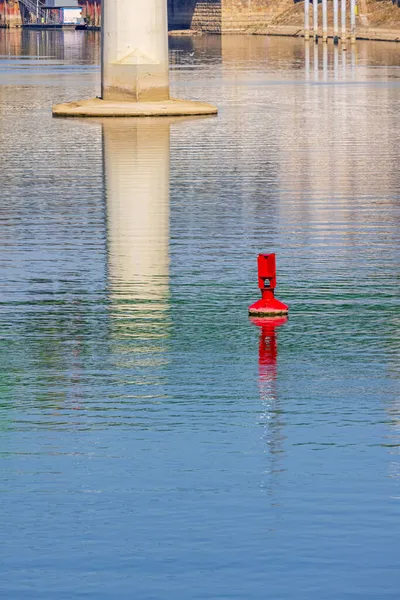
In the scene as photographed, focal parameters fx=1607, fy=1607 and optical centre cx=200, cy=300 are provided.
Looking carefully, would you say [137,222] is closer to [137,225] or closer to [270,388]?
[137,225]

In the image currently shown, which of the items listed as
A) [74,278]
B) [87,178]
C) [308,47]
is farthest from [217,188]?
[308,47]

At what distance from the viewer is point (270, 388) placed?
12.9 metres

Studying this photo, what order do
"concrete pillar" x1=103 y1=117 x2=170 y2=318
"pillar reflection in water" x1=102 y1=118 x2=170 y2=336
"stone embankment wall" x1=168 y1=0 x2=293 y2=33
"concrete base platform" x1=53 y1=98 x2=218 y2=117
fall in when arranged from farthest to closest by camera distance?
1. "stone embankment wall" x1=168 y1=0 x2=293 y2=33
2. "concrete base platform" x1=53 y1=98 x2=218 y2=117
3. "concrete pillar" x1=103 y1=117 x2=170 y2=318
4. "pillar reflection in water" x1=102 y1=118 x2=170 y2=336

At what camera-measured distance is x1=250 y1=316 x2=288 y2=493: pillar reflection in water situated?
11.0 m

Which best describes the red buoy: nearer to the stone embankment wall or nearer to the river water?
the river water

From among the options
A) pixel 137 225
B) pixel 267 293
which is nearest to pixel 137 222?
pixel 137 225

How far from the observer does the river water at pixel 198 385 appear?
359 inches

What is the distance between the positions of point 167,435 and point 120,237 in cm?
989

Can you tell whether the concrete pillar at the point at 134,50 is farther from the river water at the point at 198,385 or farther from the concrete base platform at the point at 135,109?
the river water at the point at 198,385

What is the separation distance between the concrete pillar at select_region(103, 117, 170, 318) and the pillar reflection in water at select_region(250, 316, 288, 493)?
124cm

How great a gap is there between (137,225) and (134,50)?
80.0 ft

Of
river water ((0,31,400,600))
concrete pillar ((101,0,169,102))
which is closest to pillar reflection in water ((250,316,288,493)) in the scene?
river water ((0,31,400,600))

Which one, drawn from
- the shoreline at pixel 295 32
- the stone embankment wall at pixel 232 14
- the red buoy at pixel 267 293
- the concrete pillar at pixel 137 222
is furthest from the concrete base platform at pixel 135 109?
the stone embankment wall at pixel 232 14

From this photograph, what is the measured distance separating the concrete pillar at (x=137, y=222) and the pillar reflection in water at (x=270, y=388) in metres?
1.24
